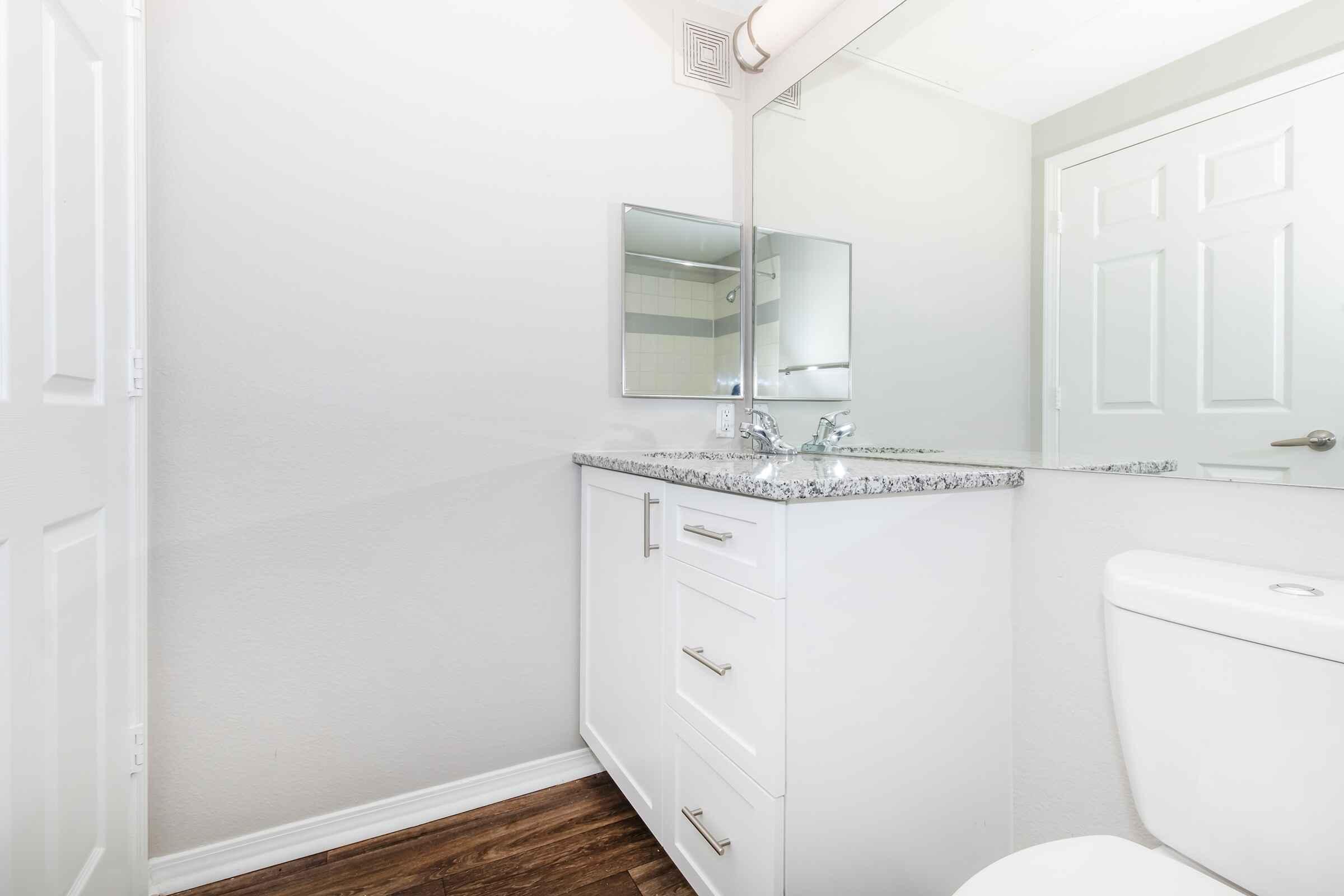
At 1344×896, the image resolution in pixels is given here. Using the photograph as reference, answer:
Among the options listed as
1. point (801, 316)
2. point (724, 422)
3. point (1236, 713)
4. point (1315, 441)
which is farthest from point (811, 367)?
point (1236, 713)

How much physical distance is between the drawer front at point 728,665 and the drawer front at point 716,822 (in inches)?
1.2

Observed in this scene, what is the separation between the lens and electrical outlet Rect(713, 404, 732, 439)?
188 cm

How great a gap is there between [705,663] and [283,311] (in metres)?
1.21

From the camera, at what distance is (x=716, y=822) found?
105 centimetres

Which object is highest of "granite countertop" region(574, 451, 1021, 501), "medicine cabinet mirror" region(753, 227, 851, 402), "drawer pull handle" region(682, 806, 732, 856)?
"medicine cabinet mirror" region(753, 227, 851, 402)

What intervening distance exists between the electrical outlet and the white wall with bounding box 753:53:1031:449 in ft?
0.66

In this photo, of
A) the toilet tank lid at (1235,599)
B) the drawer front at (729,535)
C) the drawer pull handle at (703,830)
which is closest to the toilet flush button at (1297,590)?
the toilet tank lid at (1235,599)

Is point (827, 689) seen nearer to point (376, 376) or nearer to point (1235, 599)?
point (1235, 599)

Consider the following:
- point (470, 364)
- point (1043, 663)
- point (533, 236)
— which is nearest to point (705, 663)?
point (1043, 663)

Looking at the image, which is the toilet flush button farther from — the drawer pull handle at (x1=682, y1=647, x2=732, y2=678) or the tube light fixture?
the tube light fixture

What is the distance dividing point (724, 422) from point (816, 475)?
0.88m

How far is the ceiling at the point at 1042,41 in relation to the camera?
0.87 m

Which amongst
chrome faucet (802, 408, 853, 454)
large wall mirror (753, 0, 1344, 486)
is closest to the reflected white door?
large wall mirror (753, 0, 1344, 486)

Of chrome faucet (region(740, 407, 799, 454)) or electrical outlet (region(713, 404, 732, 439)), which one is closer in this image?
chrome faucet (region(740, 407, 799, 454))
